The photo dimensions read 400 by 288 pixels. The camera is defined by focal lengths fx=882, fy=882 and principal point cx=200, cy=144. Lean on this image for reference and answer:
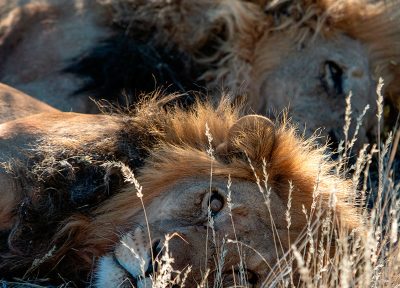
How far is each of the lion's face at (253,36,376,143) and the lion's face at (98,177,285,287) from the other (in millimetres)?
1690

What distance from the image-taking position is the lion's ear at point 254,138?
369 cm

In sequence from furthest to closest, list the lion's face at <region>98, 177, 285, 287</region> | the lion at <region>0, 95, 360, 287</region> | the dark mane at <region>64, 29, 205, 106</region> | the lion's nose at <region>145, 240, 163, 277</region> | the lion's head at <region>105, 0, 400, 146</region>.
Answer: the lion's head at <region>105, 0, 400, 146</region> < the dark mane at <region>64, 29, 205, 106</region> < the lion at <region>0, 95, 360, 287</region> < the lion's face at <region>98, 177, 285, 287</region> < the lion's nose at <region>145, 240, 163, 277</region>

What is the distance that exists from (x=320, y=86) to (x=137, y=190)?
2001 mm

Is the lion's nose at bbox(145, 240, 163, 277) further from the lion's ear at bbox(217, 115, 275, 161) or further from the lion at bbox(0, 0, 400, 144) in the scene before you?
the lion at bbox(0, 0, 400, 144)

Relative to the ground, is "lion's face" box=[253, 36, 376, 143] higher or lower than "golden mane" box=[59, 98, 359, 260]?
lower

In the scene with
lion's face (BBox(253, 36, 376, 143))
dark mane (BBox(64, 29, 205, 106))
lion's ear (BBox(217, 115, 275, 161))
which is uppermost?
lion's ear (BBox(217, 115, 275, 161))

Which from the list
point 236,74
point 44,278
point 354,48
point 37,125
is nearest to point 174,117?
point 37,125

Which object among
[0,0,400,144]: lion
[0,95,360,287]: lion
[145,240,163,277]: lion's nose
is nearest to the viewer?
[145,240,163,277]: lion's nose

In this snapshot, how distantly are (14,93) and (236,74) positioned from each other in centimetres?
149

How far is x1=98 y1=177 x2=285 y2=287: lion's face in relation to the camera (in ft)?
10.6

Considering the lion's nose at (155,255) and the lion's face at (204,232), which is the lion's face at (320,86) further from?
the lion's nose at (155,255)

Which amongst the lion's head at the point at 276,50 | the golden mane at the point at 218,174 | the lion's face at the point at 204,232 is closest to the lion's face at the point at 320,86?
the lion's head at the point at 276,50

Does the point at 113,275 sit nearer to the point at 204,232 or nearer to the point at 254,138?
the point at 204,232

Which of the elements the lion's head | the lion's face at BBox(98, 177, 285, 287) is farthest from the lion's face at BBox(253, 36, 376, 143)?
the lion's face at BBox(98, 177, 285, 287)
